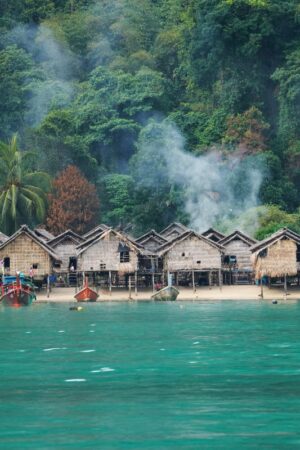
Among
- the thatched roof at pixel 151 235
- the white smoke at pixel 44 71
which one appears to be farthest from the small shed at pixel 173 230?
the white smoke at pixel 44 71

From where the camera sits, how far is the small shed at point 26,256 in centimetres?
7044

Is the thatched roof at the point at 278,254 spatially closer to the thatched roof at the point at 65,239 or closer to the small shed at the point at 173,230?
the small shed at the point at 173,230

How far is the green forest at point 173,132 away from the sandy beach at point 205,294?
801 cm

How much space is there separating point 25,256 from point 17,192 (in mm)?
9377

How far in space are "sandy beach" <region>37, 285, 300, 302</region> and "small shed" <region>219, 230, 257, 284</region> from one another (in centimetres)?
173

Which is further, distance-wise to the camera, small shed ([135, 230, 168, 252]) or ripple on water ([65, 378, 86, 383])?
small shed ([135, 230, 168, 252])

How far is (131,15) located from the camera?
11562cm

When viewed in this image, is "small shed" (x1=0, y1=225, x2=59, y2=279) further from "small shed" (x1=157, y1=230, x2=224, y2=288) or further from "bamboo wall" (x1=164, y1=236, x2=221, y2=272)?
"bamboo wall" (x1=164, y1=236, x2=221, y2=272)

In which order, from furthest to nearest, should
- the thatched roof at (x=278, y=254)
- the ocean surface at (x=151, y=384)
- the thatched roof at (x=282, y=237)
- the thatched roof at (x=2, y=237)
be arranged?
the thatched roof at (x=2, y=237) < the thatched roof at (x=278, y=254) < the thatched roof at (x=282, y=237) < the ocean surface at (x=151, y=384)

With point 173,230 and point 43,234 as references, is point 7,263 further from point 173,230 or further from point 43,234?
point 173,230

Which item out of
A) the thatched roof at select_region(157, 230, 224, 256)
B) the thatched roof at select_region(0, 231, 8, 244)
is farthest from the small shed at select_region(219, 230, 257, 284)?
the thatched roof at select_region(0, 231, 8, 244)

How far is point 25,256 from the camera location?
2783 inches

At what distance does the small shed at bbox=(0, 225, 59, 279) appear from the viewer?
70438mm

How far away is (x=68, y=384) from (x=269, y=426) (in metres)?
7.37
